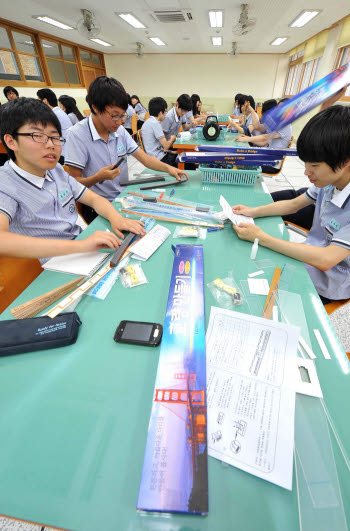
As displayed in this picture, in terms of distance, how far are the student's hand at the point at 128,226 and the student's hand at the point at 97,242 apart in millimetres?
122

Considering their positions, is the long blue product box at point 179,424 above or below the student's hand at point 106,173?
below

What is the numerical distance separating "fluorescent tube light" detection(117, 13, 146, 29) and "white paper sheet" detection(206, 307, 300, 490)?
729 centimetres

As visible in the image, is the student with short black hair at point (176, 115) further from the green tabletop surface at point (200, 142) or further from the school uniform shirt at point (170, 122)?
the green tabletop surface at point (200, 142)

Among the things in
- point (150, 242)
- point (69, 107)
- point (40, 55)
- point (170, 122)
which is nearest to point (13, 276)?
point (150, 242)

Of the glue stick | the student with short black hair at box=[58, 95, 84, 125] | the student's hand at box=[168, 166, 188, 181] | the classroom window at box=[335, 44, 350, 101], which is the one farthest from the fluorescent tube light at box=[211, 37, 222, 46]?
the glue stick

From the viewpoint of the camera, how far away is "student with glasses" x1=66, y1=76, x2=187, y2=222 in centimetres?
141

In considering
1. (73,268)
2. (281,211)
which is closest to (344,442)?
(73,268)

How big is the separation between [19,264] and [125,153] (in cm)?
124

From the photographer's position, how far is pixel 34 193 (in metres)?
1.03

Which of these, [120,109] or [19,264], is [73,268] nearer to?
[19,264]

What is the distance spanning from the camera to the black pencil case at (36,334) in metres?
0.59

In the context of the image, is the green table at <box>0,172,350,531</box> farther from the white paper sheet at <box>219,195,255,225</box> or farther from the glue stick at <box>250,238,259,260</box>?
the white paper sheet at <box>219,195,255,225</box>

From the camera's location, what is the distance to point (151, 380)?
21.7 inches

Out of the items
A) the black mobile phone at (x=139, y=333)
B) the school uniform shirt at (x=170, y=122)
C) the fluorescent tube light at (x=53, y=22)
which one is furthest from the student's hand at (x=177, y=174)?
the fluorescent tube light at (x=53, y=22)
